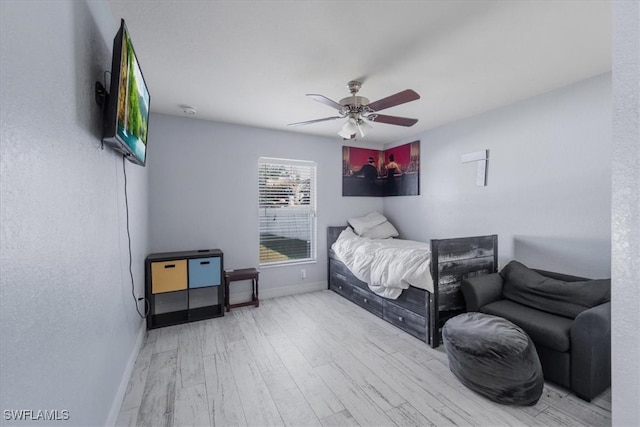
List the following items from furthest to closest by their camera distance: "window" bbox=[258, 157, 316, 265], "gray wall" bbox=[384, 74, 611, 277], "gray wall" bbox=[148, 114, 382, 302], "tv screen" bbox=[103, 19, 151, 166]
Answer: "window" bbox=[258, 157, 316, 265], "gray wall" bbox=[148, 114, 382, 302], "gray wall" bbox=[384, 74, 611, 277], "tv screen" bbox=[103, 19, 151, 166]

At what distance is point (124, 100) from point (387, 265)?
8.70ft

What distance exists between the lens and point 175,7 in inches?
63.3

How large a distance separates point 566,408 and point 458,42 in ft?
8.50

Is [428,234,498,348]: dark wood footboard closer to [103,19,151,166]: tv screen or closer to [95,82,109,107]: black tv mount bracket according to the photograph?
[103,19,151,166]: tv screen

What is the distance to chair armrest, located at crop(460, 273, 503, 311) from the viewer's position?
8.37 ft

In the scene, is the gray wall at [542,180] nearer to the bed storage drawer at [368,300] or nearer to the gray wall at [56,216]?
the bed storage drawer at [368,300]

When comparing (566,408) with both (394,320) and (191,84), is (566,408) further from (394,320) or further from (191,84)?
(191,84)

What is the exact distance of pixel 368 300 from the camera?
3.43 metres

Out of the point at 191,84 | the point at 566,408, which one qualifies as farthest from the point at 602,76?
the point at 191,84

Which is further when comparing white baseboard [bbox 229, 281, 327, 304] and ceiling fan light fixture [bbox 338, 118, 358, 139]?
white baseboard [bbox 229, 281, 327, 304]

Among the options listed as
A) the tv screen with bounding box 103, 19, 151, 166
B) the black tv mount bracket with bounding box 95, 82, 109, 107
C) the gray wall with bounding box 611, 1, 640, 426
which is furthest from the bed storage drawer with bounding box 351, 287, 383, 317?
the black tv mount bracket with bounding box 95, 82, 109, 107

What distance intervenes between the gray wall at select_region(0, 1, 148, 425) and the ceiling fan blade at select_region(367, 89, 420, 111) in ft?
6.19

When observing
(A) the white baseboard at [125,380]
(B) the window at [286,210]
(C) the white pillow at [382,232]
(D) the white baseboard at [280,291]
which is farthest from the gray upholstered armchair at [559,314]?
(A) the white baseboard at [125,380]

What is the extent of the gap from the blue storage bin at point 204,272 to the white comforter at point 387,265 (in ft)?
5.57
